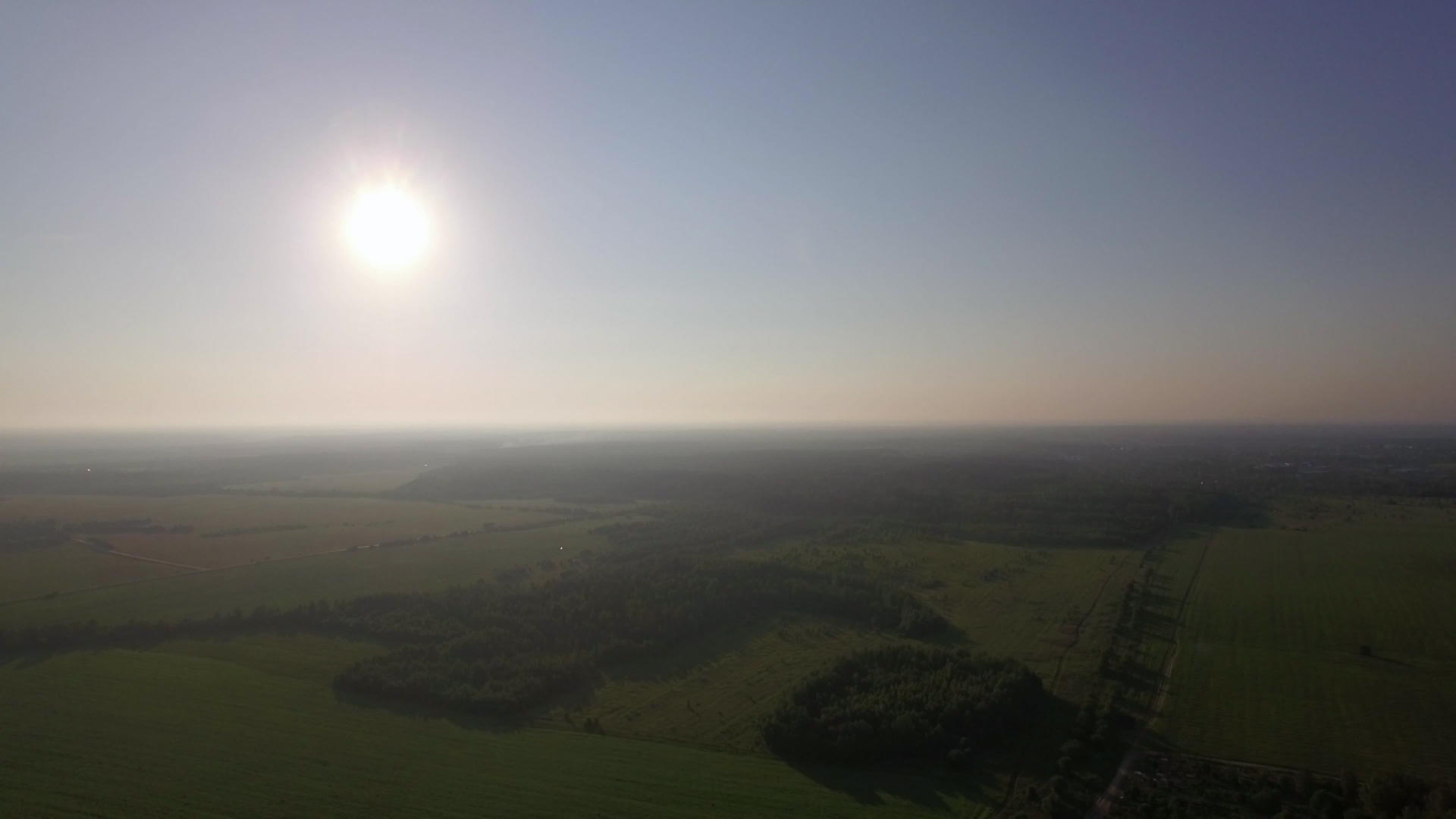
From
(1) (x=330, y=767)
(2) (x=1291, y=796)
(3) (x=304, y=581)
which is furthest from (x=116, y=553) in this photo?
(2) (x=1291, y=796)

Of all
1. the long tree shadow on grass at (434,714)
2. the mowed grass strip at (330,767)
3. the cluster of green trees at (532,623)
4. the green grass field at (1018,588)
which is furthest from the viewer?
the green grass field at (1018,588)

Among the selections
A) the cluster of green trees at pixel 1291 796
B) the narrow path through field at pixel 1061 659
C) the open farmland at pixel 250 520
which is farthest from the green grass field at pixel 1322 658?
the open farmland at pixel 250 520

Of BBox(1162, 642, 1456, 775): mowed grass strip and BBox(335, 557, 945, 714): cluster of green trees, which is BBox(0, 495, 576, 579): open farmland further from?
BBox(1162, 642, 1456, 775): mowed grass strip

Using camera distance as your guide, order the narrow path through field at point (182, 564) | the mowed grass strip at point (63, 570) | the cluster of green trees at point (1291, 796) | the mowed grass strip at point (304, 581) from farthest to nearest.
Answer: the mowed grass strip at point (63, 570) < the narrow path through field at point (182, 564) < the mowed grass strip at point (304, 581) < the cluster of green trees at point (1291, 796)

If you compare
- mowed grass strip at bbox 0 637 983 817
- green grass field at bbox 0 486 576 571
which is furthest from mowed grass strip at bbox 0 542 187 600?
mowed grass strip at bbox 0 637 983 817

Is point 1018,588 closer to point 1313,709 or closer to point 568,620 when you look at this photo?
point 1313,709

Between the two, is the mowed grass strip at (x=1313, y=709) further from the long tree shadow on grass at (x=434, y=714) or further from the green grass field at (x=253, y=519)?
the green grass field at (x=253, y=519)

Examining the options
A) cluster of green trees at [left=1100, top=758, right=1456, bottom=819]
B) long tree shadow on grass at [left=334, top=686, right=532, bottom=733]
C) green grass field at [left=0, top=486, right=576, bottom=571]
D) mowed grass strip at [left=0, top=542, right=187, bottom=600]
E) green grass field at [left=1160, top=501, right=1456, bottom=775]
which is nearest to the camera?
cluster of green trees at [left=1100, top=758, right=1456, bottom=819]

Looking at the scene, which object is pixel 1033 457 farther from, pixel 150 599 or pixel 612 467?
pixel 150 599

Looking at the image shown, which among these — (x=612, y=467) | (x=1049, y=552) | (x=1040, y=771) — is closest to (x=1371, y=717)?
(x=1040, y=771)
